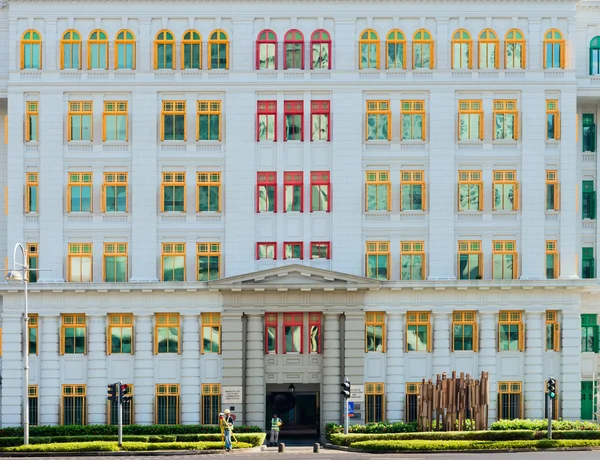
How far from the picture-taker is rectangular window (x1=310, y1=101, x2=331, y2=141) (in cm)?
6938

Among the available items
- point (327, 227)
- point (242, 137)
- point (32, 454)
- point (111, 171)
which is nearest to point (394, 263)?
point (327, 227)

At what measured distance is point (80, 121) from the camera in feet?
228

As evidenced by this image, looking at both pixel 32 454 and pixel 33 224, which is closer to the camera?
pixel 32 454

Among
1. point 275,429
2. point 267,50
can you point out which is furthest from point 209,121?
point 275,429

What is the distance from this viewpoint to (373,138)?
228ft

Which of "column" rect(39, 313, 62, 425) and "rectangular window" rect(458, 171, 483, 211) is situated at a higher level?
"rectangular window" rect(458, 171, 483, 211)

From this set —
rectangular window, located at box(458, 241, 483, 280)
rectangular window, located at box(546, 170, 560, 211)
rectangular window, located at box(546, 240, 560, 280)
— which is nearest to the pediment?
rectangular window, located at box(458, 241, 483, 280)

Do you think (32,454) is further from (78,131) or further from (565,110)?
(565,110)

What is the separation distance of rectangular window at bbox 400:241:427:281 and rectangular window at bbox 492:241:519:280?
420 cm

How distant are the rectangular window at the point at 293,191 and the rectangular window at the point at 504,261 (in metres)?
11.6

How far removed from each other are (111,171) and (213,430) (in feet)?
52.9

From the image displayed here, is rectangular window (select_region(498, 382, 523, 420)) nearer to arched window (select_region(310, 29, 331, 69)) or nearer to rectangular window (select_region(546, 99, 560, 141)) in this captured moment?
rectangular window (select_region(546, 99, 560, 141))

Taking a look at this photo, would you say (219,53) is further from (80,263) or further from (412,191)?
(80,263)

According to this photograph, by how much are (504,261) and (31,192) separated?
91.8ft
